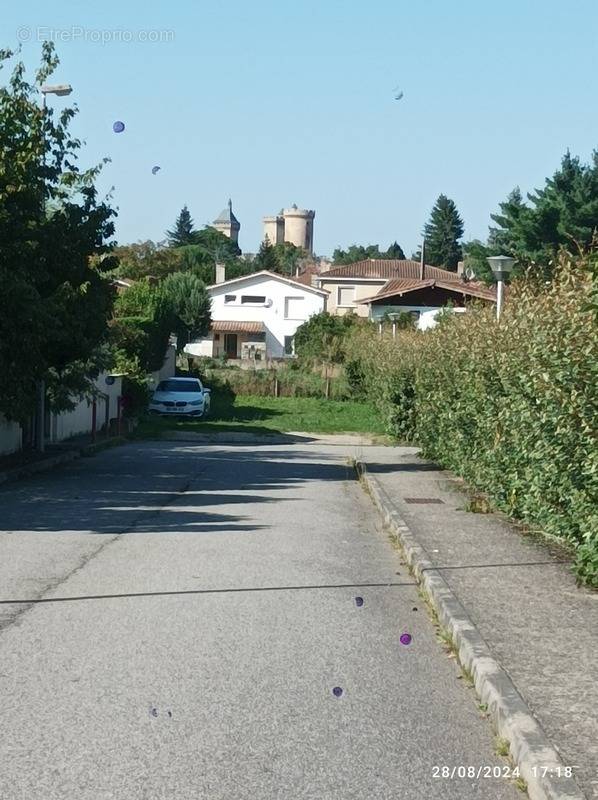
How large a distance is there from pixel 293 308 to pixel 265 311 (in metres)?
2.06

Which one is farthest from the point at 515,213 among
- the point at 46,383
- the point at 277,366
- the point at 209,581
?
the point at 209,581

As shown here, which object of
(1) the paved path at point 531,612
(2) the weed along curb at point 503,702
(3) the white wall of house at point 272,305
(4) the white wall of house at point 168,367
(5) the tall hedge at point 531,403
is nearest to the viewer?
(2) the weed along curb at point 503,702

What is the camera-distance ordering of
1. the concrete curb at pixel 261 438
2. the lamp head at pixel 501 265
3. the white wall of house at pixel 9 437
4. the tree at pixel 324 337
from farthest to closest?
the tree at pixel 324 337
the concrete curb at pixel 261 438
the white wall of house at pixel 9 437
the lamp head at pixel 501 265

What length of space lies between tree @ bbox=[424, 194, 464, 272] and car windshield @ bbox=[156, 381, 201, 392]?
331ft

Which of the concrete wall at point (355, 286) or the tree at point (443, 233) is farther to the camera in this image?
the tree at point (443, 233)

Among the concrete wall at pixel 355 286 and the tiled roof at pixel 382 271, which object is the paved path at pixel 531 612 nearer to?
the concrete wall at pixel 355 286

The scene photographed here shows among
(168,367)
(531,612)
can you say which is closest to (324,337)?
(168,367)

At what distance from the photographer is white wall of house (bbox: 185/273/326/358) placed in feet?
274

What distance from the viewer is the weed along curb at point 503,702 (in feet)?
16.7

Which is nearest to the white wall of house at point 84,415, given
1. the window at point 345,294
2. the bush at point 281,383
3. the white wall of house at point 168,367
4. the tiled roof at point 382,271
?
the white wall of house at point 168,367

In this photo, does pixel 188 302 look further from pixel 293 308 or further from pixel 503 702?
pixel 503 702

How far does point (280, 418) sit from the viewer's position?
4159 centimetres

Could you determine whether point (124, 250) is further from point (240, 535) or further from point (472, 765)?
point (472, 765)

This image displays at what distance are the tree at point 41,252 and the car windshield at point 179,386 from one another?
1798 centimetres
